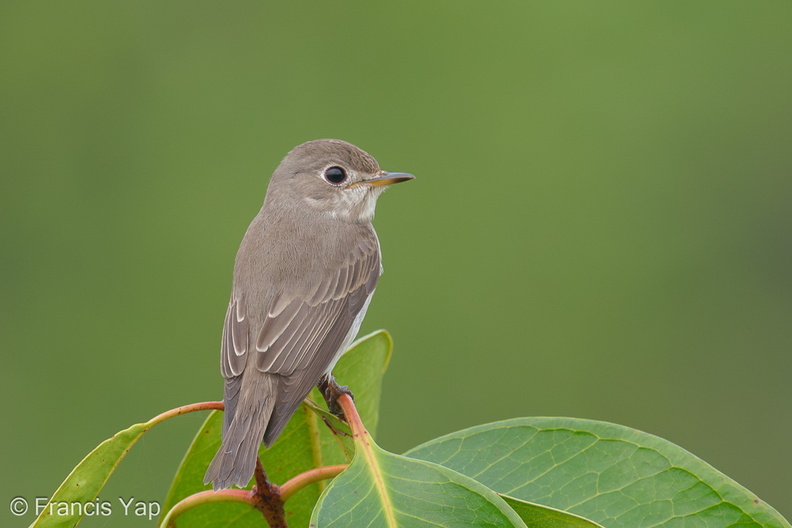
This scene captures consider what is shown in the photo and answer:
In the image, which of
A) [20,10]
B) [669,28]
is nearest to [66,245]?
[20,10]

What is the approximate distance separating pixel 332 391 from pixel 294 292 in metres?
0.42

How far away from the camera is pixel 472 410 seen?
24.9 feet

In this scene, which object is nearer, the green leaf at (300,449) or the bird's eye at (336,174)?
the green leaf at (300,449)

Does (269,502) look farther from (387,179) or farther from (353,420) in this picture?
(387,179)

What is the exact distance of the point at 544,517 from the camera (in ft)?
8.23

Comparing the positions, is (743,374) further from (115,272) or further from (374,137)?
(115,272)

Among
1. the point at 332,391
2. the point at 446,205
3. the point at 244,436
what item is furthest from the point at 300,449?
the point at 446,205

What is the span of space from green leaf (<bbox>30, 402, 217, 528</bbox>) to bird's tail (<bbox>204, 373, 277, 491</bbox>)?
0.51 ft

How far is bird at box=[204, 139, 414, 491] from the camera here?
307 cm

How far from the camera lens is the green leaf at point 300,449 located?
3.05 meters

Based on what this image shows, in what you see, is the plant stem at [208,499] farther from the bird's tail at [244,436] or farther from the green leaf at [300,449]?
the green leaf at [300,449]

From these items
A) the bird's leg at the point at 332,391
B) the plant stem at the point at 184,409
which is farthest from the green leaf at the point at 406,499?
the bird's leg at the point at 332,391

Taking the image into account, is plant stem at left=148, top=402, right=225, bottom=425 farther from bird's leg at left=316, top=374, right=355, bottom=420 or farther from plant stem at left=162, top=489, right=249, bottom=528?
bird's leg at left=316, top=374, right=355, bottom=420

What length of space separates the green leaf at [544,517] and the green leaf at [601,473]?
19 cm
